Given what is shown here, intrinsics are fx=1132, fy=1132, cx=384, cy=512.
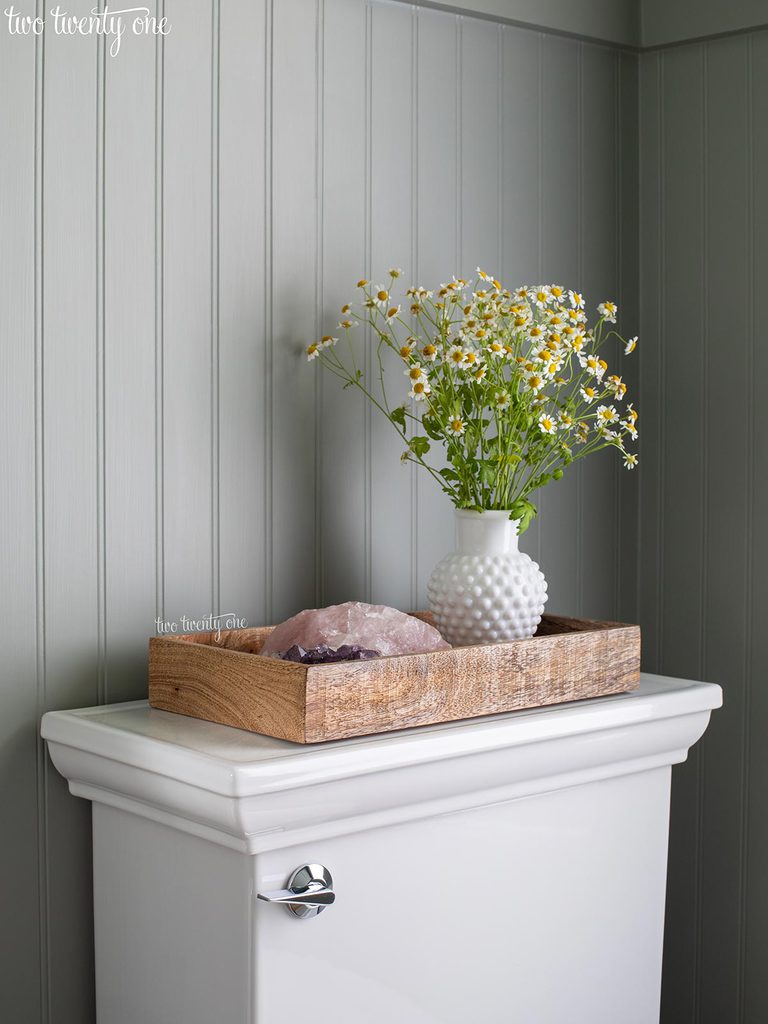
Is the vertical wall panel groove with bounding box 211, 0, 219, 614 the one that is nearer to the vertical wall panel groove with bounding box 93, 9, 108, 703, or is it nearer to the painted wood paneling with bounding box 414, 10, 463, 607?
the vertical wall panel groove with bounding box 93, 9, 108, 703

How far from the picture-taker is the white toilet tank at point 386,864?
997 mm

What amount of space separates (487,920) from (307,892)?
246 mm

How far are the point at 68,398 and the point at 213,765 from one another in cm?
46

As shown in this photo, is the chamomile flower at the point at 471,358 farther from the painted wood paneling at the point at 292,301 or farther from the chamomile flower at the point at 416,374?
the painted wood paneling at the point at 292,301

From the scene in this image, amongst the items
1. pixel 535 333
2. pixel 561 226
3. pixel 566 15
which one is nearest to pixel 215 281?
pixel 535 333

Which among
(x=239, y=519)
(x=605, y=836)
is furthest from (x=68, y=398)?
(x=605, y=836)

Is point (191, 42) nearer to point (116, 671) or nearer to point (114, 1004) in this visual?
point (116, 671)

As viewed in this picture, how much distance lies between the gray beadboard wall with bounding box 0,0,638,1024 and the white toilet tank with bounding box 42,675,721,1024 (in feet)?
0.29

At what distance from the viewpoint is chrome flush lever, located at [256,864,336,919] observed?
3.28 ft

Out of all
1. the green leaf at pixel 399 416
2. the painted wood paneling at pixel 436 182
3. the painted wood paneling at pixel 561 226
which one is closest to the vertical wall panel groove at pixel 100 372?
the green leaf at pixel 399 416

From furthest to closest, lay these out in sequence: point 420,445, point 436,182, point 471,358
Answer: point 436,182, point 420,445, point 471,358

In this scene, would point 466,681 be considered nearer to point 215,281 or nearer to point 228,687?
point 228,687

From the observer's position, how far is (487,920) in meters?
1.16

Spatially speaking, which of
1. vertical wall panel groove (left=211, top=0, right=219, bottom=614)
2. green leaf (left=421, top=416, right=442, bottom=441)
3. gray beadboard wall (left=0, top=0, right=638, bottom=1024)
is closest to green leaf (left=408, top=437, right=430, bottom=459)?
green leaf (left=421, top=416, right=442, bottom=441)
